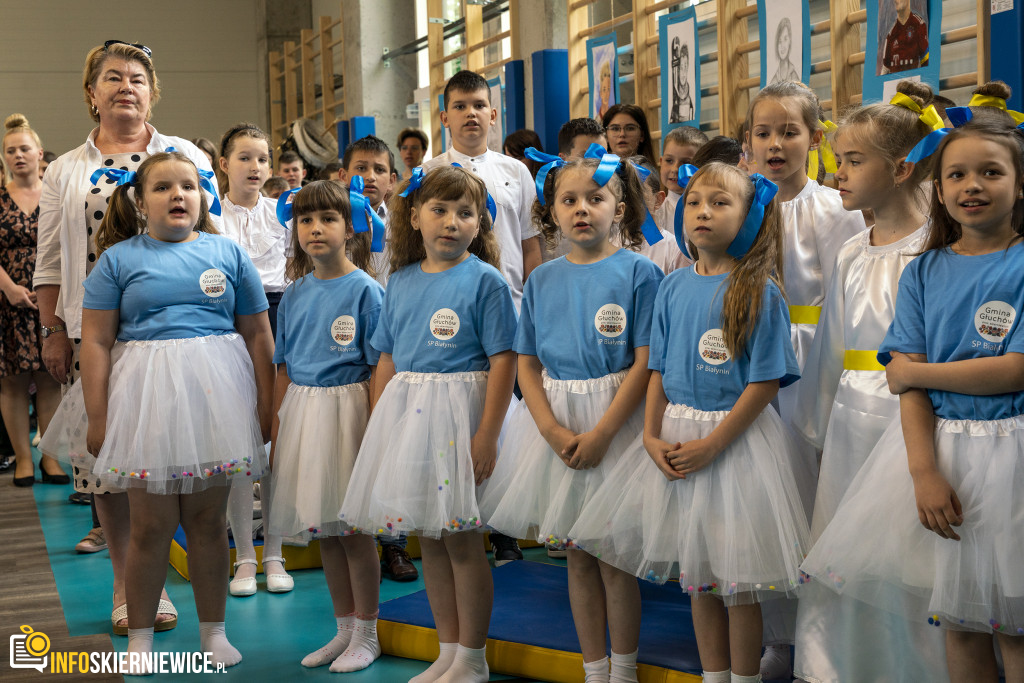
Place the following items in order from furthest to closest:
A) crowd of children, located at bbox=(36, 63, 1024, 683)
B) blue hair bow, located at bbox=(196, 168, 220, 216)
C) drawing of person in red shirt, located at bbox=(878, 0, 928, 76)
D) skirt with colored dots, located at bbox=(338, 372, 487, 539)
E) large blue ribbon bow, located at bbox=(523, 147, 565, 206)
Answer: drawing of person in red shirt, located at bbox=(878, 0, 928, 76)
blue hair bow, located at bbox=(196, 168, 220, 216)
large blue ribbon bow, located at bbox=(523, 147, 565, 206)
skirt with colored dots, located at bbox=(338, 372, 487, 539)
crowd of children, located at bbox=(36, 63, 1024, 683)

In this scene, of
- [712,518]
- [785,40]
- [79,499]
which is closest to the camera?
[712,518]

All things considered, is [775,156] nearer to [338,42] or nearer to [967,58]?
[967,58]

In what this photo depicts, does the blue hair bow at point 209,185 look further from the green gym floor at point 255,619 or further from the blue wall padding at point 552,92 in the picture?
the blue wall padding at point 552,92

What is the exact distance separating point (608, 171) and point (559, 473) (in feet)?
2.37

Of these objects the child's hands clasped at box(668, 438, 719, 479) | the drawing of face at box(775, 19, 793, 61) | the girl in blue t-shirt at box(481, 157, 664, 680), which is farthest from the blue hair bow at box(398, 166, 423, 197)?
the drawing of face at box(775, 19, 793, 61)

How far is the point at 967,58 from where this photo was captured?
13.0 feet

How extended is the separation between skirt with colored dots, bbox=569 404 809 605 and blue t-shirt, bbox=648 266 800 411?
0.05m

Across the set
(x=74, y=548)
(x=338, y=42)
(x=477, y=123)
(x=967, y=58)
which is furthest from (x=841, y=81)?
(x=338, y=42)

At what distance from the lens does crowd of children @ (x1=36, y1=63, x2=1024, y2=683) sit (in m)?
1.85

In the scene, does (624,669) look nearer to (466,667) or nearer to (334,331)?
(466,667)

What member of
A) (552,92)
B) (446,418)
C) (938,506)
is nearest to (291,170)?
(552,92)

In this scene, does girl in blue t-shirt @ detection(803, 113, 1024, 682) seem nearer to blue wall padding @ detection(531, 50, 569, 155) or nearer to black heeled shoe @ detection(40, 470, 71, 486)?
black heeled shoe @ detection(40, 470, 71, 486)

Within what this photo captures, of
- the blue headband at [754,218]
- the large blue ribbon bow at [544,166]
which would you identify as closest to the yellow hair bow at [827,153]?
the blue headband at [754,218]

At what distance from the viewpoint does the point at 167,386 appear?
2.57 meters
